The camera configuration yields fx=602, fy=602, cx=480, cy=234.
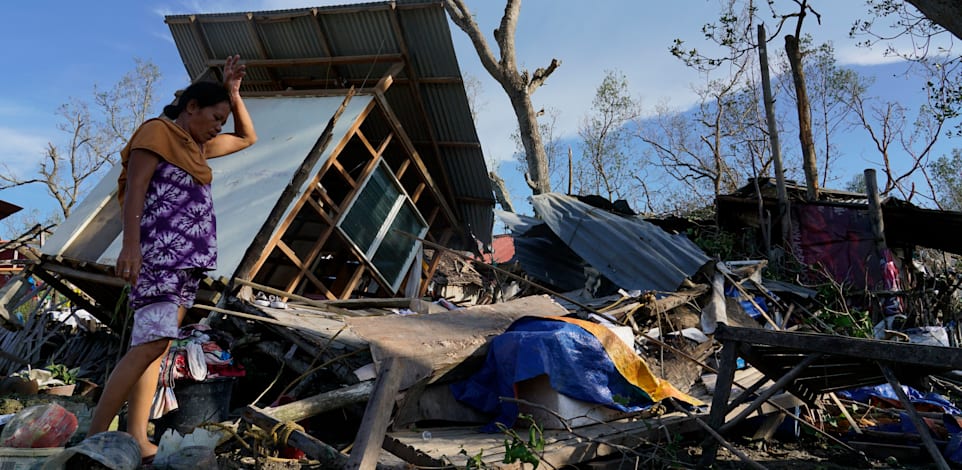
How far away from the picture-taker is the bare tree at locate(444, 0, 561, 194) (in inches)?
619

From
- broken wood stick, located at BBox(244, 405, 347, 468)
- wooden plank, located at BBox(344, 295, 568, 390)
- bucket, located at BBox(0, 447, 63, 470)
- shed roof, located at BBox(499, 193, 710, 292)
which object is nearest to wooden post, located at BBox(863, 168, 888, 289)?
shed roof, located at BBox(499, 193, 710, 292)

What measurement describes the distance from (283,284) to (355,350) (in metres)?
5.40

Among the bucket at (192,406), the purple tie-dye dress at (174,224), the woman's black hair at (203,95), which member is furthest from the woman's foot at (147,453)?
the bucket at (192,406)

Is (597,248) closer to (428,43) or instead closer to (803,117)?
(428,43)

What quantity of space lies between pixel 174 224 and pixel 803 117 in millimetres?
12287

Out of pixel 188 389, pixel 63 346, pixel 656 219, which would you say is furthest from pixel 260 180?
pixel 656 219

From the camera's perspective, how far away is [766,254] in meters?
10.5

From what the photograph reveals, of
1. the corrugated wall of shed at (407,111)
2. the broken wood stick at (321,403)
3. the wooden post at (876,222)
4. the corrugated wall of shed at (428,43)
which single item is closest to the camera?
the broken wood stick at (321,403)

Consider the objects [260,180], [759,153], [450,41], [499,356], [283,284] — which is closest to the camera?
[499,356]

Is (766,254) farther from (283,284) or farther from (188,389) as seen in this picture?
(188,389)

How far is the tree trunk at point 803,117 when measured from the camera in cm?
1170

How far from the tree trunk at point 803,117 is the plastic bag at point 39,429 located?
38.5 ft

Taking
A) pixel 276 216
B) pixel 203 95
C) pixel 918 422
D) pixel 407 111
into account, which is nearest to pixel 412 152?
pixel 407 111

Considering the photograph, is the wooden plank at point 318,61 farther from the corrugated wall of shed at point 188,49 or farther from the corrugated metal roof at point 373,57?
the corrugated wall of shed at point 188,49
